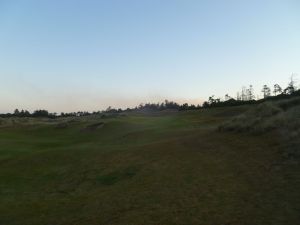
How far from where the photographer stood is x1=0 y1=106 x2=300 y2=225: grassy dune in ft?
38.4

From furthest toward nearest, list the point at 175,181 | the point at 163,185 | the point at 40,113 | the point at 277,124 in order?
the point at 40,113, the point at 277,124, the point at 175,181, the point at 163,185

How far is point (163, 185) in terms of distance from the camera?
15680 millimetres

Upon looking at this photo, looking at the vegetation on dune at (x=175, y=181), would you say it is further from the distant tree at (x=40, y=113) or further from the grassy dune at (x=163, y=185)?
the distant tree at (x=40, y=113)

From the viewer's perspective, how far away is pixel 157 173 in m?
17.8

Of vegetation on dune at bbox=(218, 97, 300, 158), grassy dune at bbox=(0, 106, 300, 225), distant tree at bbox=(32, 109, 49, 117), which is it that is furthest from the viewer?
distant tree at bbox=(32, 109, 49, 117)

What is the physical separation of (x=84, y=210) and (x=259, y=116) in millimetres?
15227

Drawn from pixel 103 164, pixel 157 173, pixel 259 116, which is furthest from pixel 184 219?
pixel 259 116

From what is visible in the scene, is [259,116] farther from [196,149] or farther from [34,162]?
[34,162]

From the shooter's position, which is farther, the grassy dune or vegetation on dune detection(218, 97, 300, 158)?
A: vegetation on dune detection(218, 97, 300, 158)

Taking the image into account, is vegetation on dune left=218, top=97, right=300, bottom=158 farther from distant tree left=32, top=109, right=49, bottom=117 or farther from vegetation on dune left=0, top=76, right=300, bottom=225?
distant tree left=32, top=109, right=49, bottom=117

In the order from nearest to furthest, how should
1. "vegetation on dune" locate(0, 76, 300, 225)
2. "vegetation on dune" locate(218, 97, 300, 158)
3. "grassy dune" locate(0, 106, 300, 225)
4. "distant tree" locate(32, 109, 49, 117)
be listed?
1. "grassy dune" locate(0, 106, 300, 225)
2. "vegetation on dune" locate(0, 76, 300, 225)
3. "vegetation on dune" locate(218, 97, 300, 158)
4. "distant tree" locate(32, 109, 49, 117)

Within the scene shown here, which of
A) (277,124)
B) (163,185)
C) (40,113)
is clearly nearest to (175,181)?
(163,185)

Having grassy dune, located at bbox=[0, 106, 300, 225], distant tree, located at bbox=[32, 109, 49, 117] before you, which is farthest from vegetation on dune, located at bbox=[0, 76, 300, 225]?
distant tree, located at bbox=[32, 109, 49, 117]

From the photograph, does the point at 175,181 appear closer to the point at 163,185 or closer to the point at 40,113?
the point at 163,185
